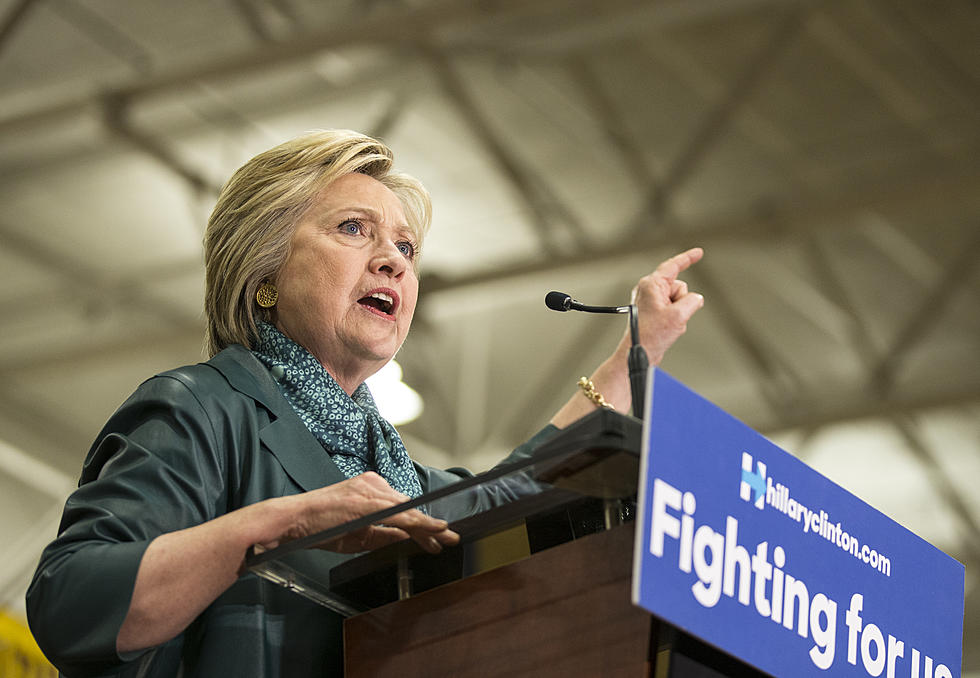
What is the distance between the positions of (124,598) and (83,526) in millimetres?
114

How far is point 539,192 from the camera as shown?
Result: 8.12 m

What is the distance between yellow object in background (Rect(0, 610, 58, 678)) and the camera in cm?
645

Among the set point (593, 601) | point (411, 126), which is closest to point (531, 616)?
point (593, 601)

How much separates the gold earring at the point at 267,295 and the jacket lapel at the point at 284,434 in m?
0.22

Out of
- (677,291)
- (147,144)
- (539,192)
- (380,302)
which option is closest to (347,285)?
(380,302)

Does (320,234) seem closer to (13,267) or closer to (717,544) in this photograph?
(717,544)

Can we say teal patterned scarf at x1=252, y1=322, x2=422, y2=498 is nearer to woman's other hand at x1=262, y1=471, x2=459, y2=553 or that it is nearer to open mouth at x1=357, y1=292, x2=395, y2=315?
open mouth at x1=357, y1=292, x2=395, y2=315

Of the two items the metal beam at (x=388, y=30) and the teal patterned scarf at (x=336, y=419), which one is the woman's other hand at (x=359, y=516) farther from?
the metal beam at (x=388, y=30)

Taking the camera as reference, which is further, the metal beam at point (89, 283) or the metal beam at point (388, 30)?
the metal beam at point (89, 283)

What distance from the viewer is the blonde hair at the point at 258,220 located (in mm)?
1966

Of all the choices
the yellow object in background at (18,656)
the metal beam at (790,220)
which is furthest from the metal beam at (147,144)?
the yellow object in background at (18,656)

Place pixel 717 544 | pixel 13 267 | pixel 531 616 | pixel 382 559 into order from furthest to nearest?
pixel 13 267 < pixel 382 559 < pixel 531 616 < pixel 717 544

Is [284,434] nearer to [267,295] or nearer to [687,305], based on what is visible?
[267,295]

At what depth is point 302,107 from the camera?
7355 millimetres
